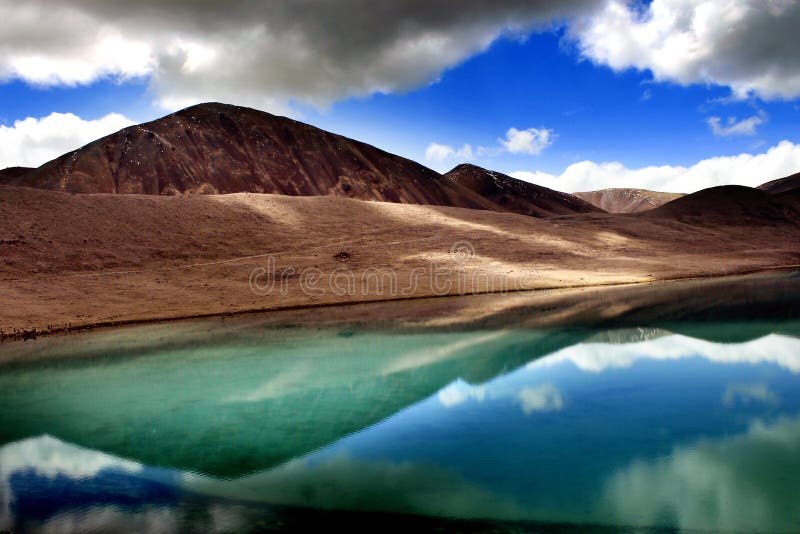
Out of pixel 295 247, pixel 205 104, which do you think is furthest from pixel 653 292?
pixel 205 104

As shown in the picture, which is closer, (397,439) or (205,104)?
(397,439)

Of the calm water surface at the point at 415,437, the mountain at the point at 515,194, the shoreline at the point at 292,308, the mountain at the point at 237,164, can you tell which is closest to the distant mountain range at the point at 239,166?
the mountain at the point at 237,164

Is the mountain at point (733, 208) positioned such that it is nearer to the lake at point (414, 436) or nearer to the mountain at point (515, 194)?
the mountain at point (515, 194)

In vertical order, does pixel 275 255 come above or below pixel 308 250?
below

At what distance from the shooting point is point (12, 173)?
355 feet

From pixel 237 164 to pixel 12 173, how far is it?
→ 42.7 m

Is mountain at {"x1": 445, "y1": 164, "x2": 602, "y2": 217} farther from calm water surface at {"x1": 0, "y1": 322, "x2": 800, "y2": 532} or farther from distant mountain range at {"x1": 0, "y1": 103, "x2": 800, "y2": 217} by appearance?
calm water surface at {"x1": 0, "y1": 322, "x2": 800, "y2": 532}

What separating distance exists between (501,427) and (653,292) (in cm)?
2635

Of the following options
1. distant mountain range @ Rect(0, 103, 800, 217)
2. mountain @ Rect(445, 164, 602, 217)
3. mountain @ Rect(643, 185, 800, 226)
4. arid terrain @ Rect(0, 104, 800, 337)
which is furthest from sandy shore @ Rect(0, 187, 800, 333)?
mountain @ Rect(445, 164, 602, 217)

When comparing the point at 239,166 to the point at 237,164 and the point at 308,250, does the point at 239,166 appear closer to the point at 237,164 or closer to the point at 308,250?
the point at 237,164

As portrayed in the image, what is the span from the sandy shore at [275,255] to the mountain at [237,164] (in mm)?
49992

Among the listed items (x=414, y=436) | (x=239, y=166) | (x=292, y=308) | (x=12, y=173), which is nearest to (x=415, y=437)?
(x=414, y=436)

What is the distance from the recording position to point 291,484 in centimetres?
873

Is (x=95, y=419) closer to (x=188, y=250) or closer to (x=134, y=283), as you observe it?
(x=134, y=283)
